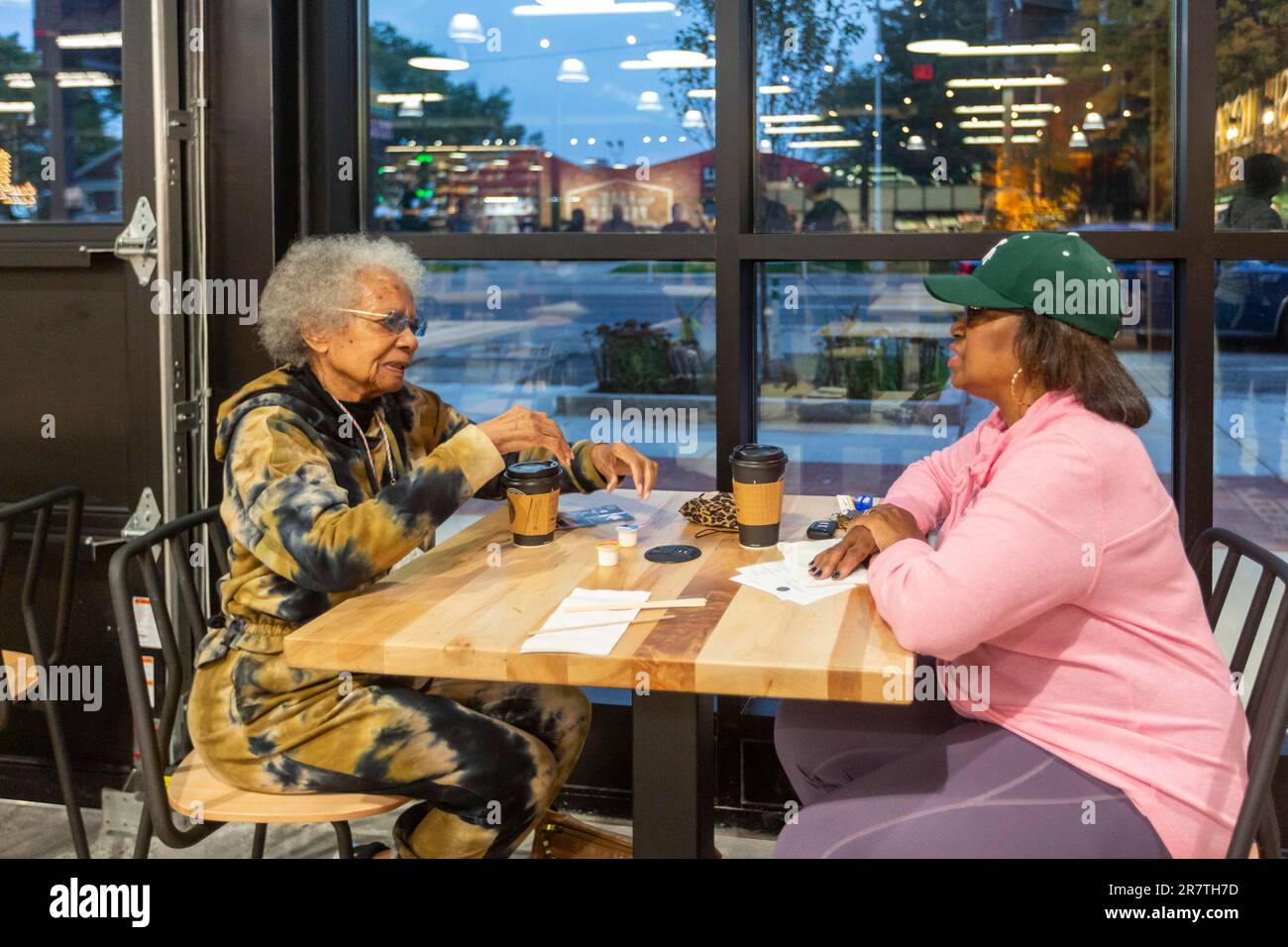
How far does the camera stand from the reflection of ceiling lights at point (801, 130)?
306cm

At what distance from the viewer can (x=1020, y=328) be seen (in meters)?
1.99

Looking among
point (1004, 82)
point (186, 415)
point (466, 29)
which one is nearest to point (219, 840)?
point (186, 415)

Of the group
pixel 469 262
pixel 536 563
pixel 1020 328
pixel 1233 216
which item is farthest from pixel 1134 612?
pixel 469 262

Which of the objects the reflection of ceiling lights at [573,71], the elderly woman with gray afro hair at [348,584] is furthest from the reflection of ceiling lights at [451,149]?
the elderly woman with gray afro hair at [348,584]

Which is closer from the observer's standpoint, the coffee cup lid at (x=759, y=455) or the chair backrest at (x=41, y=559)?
the coffee cup lid at (x=759, y=455)

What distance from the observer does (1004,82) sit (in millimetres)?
2957

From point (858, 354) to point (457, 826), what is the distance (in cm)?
163

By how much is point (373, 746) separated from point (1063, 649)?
1.09 m

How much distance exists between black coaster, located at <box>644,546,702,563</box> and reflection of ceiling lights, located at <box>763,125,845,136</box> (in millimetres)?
1240

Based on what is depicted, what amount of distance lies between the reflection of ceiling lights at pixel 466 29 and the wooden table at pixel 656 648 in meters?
1.67

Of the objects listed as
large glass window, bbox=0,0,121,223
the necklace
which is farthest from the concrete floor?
large glass window, bbox=0,0,121,223

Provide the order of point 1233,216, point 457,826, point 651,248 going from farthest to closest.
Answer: point 651,248, point 1233,216, point 457,826

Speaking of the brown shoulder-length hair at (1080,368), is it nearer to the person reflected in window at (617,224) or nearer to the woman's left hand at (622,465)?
the woman's left hand at (622,465)
